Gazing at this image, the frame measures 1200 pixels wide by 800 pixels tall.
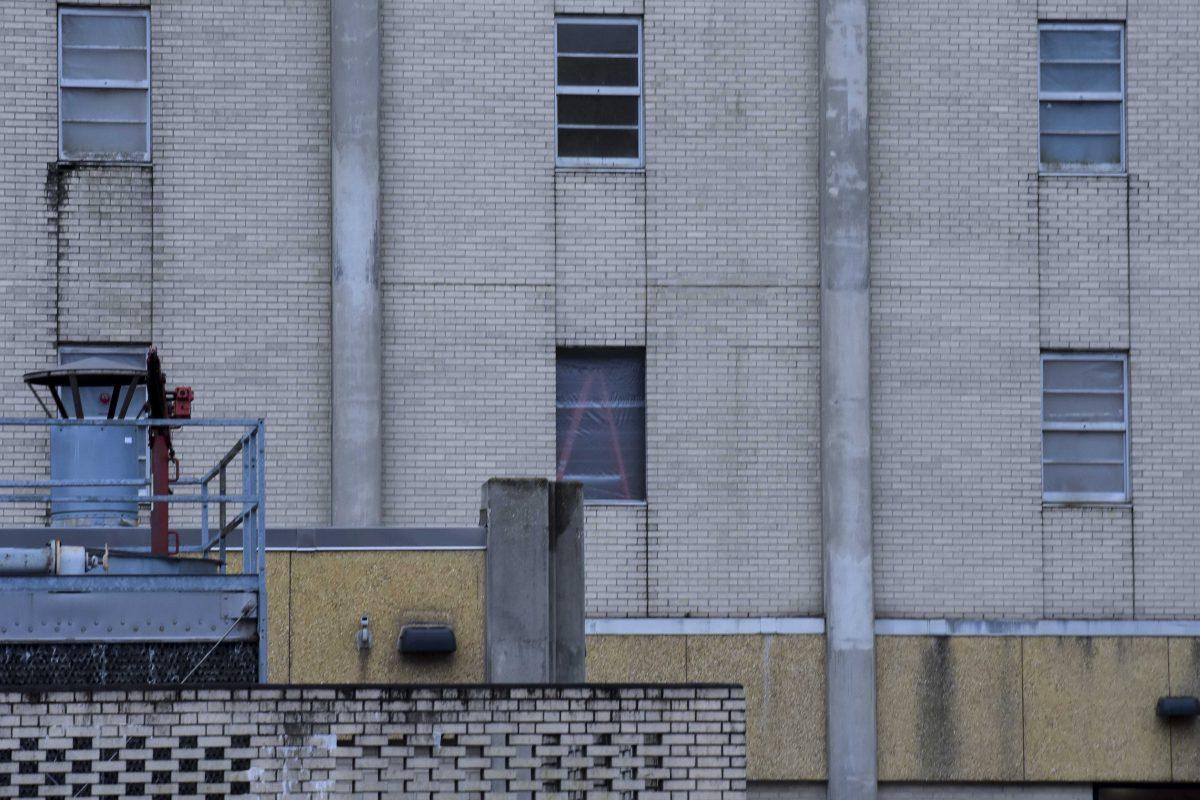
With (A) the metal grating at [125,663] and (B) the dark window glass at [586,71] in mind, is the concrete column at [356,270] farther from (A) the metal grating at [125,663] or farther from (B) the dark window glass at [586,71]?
(A) the metal grating at [125,663]

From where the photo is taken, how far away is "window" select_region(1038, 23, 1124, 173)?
21.1 metres

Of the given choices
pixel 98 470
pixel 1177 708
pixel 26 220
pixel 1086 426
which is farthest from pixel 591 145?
pixel 1177 708

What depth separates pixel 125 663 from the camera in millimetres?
11906

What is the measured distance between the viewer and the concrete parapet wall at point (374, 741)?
10734 mm

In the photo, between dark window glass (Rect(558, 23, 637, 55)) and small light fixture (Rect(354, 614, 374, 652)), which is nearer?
small light fixture (Rect(354, 614, 374, 652))

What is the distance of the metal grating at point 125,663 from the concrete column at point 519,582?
2.69m

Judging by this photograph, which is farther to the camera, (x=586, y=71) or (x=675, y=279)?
(x=586, y=71)

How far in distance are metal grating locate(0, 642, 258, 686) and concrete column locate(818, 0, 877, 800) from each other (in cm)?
906

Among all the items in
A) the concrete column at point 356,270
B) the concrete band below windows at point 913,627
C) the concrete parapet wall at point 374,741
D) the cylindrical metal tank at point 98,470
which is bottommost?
the concrete band below windows at point 913,627

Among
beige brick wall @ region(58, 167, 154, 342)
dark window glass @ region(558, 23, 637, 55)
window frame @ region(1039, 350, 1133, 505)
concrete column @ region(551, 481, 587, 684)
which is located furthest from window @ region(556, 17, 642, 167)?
concrete column @ region(551, 481, 587, 684)

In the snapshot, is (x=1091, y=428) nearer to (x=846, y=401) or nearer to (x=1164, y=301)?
(x=1164, y=301)

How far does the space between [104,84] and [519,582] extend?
8.54 metres

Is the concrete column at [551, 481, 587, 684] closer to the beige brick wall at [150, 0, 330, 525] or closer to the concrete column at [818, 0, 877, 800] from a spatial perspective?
the concrete column at [818, 0, 877, 800]

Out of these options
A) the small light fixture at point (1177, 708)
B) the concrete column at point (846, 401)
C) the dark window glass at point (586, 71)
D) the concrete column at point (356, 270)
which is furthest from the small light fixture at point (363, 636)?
the small light fixture at point (1177, 708)
